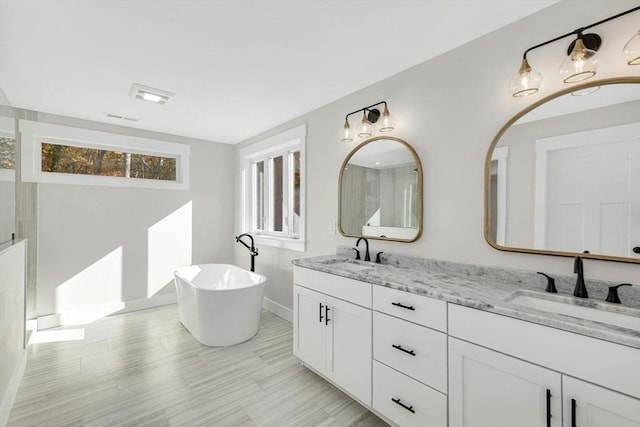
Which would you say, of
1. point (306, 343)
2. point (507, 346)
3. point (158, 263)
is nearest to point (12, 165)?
point (158, 263)

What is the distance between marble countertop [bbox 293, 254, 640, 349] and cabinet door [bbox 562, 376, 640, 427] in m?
0.19

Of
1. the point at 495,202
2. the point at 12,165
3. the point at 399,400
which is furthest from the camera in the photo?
the point at 12,165

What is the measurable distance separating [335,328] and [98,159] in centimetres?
361

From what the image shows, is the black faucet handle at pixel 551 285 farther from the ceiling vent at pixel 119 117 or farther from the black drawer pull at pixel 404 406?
the ceiling vent at pixel 119 117

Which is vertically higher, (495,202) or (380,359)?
(495,202)

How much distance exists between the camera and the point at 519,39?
1637 mm

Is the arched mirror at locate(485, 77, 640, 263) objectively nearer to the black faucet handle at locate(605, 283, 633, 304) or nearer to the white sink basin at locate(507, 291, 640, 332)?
the black faucet handle at locate(605, 283, 633, 304)

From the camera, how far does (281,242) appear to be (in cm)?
352

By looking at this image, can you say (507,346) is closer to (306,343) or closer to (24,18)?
(306,343)

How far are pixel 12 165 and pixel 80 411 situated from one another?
2.10m

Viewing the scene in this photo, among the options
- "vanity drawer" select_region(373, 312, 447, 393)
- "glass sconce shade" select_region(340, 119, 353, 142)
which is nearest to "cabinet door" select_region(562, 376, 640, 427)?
"vanity drawer" select_region(373, 312, 447, 393)

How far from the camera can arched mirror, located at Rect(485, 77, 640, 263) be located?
1.31 metres

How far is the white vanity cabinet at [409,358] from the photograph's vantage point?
4.71ft

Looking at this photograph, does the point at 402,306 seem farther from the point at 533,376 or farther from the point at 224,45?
the point at 224,45
